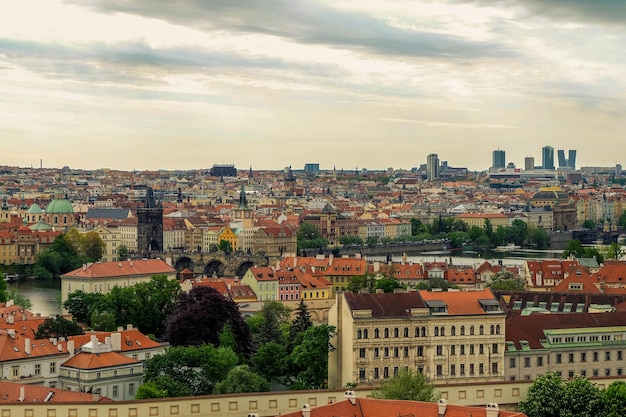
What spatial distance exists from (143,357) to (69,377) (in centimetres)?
328

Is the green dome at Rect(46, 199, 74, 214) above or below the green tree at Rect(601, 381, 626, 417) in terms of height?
below

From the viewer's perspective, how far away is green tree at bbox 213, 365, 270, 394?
29.6 m

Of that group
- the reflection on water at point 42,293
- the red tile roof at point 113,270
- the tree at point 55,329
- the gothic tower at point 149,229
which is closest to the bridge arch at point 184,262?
the gothic tower at point 149,229

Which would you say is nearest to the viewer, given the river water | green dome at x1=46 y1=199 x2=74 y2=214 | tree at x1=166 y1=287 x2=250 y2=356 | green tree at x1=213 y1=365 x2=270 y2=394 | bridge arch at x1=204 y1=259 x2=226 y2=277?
green tree at x1=213 y1=365 x2=270 y2=394

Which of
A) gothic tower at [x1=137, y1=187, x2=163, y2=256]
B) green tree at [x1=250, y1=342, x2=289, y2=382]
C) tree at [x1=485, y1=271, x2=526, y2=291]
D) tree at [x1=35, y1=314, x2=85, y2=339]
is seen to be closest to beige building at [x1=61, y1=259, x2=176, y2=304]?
tree at [x1=485, y1=271, x2=526, y2=291]

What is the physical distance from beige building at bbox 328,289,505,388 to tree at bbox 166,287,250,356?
4.38 metres

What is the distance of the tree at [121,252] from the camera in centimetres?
9656

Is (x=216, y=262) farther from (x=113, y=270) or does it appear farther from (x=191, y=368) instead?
(x=191, y=368)

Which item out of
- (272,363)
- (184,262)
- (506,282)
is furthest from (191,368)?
(184,262)

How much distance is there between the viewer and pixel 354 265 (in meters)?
65.5

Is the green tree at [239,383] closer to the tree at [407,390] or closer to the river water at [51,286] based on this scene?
the tree at [407,390]

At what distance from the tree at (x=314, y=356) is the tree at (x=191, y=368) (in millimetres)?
2114

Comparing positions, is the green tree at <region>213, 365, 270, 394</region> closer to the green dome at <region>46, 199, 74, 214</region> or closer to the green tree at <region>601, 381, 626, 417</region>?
the green tree at <region>601, 381, 626, 417</region>

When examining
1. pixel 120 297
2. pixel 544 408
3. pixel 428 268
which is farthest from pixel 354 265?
pixel 544 408
